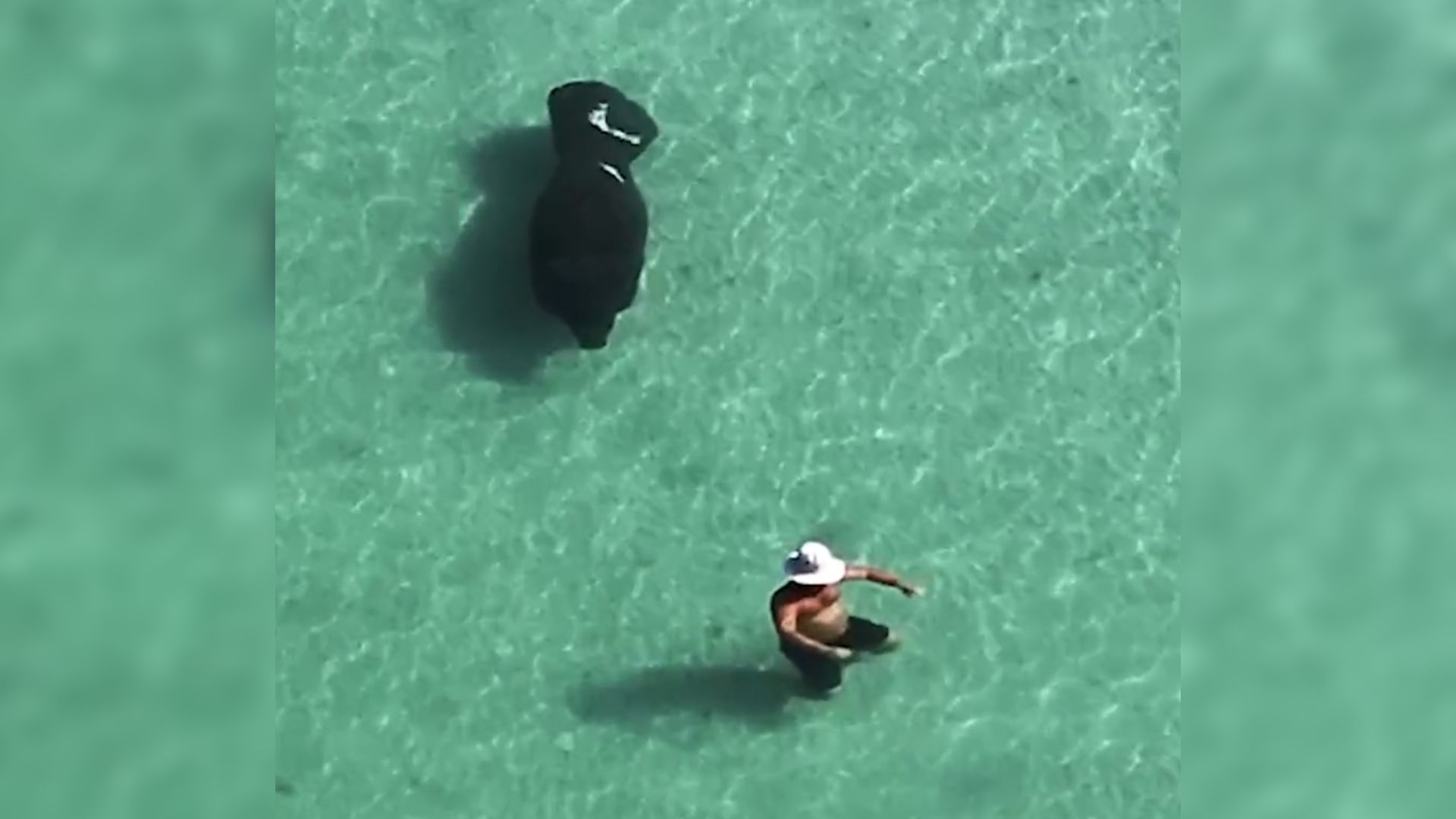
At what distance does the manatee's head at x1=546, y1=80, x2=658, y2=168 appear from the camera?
574 centimetres

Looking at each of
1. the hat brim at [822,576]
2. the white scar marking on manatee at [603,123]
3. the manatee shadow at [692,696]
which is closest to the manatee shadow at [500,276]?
the white scar marking on manatee at [603,123]

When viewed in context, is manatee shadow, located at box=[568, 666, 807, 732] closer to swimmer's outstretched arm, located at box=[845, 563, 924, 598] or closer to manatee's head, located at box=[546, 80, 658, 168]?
swimmer's outstretched arm, located at box=[845, 563, 924, 598]

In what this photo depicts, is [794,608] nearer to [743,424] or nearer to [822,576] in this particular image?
[822,576]

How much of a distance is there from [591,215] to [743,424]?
30.2 inches

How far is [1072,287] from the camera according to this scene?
5.96 meters

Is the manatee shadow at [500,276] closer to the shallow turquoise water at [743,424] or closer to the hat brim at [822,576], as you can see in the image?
the shallow turquoise water at [743,424]

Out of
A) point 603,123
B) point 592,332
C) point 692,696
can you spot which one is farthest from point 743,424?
point 603,123

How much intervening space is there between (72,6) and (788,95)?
80.1 inches

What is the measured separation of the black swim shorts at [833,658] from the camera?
18.3 feet

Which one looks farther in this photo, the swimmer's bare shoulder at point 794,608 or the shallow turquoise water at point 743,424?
the shallow turquoise water at point 743,424

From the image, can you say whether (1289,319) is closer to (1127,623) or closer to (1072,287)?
(1072,287)

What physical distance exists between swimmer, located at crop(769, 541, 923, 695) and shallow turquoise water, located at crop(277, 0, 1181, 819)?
0.16 meters

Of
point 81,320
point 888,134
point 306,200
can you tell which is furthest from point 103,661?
point 888,134

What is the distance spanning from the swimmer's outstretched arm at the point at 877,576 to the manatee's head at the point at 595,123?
4.41ft
